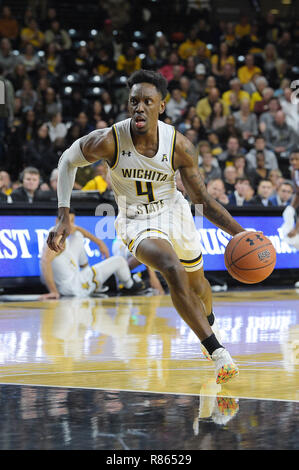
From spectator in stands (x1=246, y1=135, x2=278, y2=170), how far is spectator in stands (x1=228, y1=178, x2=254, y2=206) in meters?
2.75

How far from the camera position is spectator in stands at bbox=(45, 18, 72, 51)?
66.8 ft

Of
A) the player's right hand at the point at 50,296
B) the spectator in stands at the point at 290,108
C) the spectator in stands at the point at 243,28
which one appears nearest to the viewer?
the player's right hand at the point at 50,296

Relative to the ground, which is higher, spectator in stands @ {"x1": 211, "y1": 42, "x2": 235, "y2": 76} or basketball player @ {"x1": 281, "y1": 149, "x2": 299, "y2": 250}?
spectator in stands @ {"x1": 211, "y1": 42, "x2": 235, "y2": 76}

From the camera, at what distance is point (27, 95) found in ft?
59.0

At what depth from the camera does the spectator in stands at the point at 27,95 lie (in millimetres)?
17922

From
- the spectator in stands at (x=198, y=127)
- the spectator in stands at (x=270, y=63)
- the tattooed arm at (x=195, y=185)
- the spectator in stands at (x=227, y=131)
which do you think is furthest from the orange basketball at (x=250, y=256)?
the spectator in stands at (x=270, y=63)

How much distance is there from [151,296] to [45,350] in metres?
6.23

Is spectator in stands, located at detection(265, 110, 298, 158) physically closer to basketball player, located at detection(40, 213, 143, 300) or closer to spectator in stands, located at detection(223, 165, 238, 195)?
spectator in stands, located at detection(223, 165, 238, 195)

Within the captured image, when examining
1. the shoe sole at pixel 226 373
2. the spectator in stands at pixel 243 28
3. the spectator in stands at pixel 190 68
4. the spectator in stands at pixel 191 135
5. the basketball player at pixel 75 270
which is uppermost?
the spectator in stands at pixel 243 28

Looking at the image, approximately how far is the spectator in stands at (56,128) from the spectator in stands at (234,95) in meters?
4.38

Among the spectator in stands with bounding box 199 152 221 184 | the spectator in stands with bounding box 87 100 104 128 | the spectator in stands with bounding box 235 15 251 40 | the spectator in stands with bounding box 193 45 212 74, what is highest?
the spectator in stands with bounding box 235 15 251 40

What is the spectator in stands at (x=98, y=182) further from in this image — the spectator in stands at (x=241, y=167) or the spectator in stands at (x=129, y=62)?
the spectator in stands at (x=129, y=62)

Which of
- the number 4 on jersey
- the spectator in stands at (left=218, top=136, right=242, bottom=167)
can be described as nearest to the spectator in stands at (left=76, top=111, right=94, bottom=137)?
the spectator in stands at (left=218, top=136, right=242, bottom=167)

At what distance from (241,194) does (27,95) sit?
5322 mm
